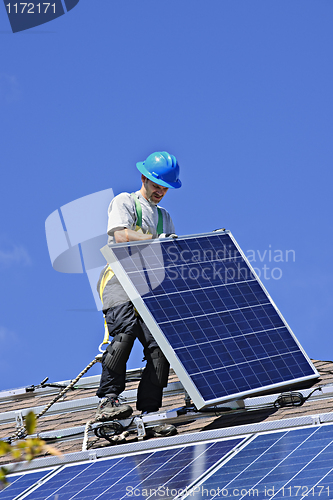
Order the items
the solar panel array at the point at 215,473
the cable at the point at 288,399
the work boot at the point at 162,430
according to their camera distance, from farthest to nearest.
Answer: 1. the cable at the point at 288,399
2. the work boot at the point at 162,430
3. the solar panel array at the point at 215,473

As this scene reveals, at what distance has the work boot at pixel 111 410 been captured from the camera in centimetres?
641

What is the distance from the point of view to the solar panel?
6.37 metres

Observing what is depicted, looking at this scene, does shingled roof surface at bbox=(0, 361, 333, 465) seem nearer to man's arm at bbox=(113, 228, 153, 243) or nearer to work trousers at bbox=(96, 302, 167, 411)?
work trousers at bbox=(96, 302, 167, 411)

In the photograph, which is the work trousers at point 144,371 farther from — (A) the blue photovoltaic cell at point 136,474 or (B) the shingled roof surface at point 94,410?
(A) the blue photovoltaic cell at point 136,474

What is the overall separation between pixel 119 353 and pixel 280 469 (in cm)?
230

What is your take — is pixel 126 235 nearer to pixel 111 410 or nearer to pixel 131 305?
pixel 131 305

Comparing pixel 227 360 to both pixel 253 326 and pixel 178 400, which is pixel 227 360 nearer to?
pixel 253 326

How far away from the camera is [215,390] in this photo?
20.4 ft

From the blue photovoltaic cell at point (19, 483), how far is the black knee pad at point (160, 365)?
1.50 m

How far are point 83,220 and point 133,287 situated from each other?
1.82 meters

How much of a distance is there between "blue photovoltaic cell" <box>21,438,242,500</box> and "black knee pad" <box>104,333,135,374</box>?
45.8 inches

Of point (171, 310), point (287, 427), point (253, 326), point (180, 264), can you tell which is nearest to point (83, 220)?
point (180, 264)

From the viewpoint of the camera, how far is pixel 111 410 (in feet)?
21.1

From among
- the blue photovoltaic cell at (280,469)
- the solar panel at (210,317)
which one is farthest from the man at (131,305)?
the blue photovoltaic cell at (280,469)
